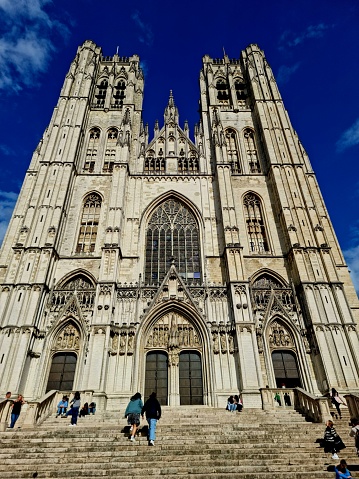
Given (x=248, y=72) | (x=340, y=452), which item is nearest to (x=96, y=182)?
(x=248, y=72)

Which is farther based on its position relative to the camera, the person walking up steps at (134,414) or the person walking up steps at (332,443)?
the person walking up steps at (134,414)

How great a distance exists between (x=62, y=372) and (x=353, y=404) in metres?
12.7

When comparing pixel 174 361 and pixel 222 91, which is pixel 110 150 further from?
pixel 174 361

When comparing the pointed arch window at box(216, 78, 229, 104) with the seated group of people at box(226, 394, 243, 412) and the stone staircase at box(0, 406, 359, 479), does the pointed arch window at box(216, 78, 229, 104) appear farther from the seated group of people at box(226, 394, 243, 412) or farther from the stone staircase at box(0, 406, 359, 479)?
the stone staircase at box(0, 406, 359, 479)

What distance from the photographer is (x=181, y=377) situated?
631 inches

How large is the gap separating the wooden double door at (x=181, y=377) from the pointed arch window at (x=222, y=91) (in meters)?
23.9

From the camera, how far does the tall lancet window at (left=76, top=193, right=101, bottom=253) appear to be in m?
20.8

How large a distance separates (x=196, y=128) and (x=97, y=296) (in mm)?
17070

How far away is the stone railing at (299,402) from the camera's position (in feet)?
35.0

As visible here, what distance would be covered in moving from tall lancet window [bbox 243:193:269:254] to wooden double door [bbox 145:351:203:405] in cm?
795

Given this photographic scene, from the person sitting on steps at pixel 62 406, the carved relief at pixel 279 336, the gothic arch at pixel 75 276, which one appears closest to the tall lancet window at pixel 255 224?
the carved relief at pixel 279 336

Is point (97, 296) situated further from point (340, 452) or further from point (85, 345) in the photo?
point (340, 452)

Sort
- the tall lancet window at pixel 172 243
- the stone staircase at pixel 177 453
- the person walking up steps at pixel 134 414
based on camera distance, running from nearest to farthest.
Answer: the stone staircase at pixel 177 453 → the person walking up steps at pixel 134 414 → the tall lancet window at pixel 172 243

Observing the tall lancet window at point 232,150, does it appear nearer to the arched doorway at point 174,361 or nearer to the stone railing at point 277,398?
the arched doorway at point 174,361
